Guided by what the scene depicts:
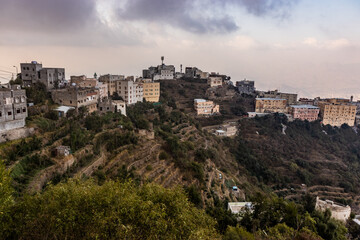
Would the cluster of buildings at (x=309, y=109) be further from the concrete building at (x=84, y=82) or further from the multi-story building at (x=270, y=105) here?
the concrete building at (x=84, y=82)

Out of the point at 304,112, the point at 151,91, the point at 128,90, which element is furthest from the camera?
the point at 304,112

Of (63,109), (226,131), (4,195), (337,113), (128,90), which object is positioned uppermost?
(128,90)

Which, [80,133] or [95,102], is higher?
[95,102]

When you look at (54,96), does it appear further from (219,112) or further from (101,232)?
(219,112)

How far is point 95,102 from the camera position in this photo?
2962cm

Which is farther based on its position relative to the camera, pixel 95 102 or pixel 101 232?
pixel 95 102

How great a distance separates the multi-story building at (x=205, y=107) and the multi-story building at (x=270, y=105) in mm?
10956

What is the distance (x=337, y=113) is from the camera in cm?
5869

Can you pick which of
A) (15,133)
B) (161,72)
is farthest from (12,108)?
(161,72)

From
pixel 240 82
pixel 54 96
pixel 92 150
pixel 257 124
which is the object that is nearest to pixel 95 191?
pixel 92 150

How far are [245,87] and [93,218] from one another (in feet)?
200

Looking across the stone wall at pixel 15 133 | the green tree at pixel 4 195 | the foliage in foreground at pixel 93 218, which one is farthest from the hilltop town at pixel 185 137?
the foliage in foreground at pixel 93 218

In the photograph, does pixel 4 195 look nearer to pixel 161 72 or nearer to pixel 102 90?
pixel 102 90

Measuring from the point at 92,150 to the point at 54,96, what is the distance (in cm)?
956
